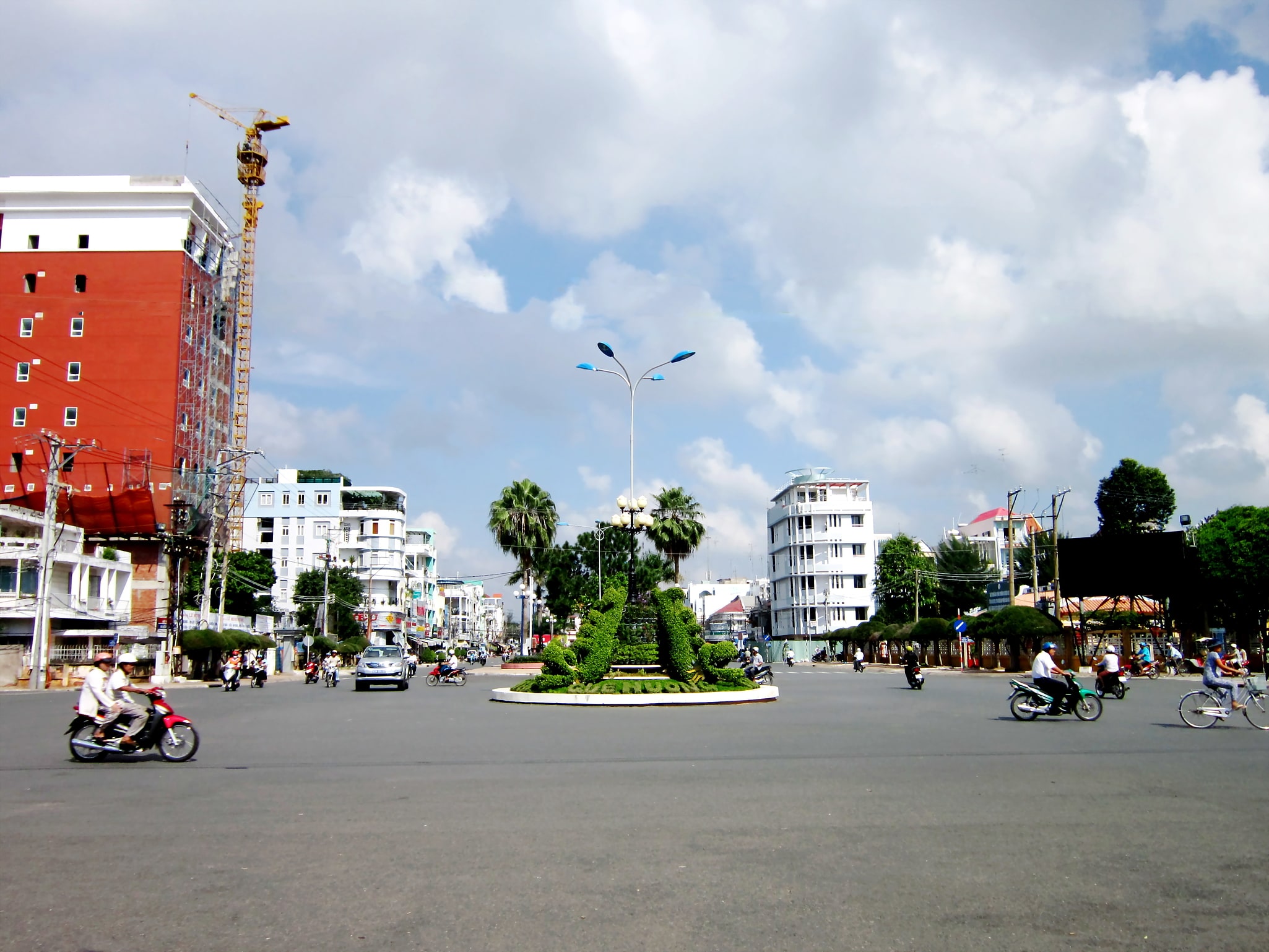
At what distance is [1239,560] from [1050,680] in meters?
37.6

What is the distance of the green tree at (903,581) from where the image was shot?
8200 cm

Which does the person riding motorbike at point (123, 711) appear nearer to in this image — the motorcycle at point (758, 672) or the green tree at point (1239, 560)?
the motorcycle at point (758, 672)

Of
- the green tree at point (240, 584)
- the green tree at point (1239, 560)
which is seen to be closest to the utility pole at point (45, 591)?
the green tree at point (240, 584)

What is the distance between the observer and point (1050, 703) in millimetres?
18531

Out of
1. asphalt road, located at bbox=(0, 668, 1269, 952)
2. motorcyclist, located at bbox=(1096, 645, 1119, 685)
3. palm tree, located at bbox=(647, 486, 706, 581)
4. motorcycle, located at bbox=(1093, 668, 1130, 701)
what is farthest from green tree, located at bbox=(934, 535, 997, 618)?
asphalt road, located at bbox=(0, 668, 1269, 952)

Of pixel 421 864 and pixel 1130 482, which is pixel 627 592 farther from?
pixel 1130 482

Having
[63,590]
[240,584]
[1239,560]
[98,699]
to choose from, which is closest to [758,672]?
[98,699]

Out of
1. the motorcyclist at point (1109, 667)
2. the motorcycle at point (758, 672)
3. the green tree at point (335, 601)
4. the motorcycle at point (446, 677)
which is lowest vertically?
the motorcycle at point (446, 677)

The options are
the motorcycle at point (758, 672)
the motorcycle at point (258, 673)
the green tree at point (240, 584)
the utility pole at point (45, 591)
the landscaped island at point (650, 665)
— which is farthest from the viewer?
the green tree at point (240, 584)

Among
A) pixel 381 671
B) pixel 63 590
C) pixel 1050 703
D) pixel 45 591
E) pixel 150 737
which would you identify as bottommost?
pixel 381 671

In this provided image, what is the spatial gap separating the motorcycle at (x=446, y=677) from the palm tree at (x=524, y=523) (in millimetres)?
19576

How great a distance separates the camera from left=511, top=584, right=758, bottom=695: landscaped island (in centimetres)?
2539

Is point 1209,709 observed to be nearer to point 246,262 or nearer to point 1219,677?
point 1219,677

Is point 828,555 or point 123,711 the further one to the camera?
point 828,555
